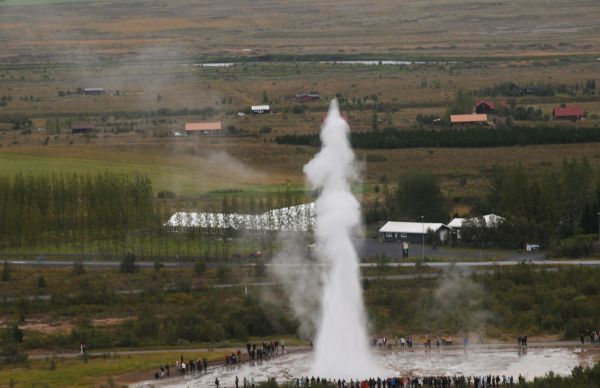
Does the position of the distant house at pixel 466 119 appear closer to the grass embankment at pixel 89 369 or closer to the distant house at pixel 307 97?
the distant house at pixel 307 97

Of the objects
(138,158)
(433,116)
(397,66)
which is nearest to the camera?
(138,158)

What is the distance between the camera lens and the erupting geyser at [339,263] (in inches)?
1745

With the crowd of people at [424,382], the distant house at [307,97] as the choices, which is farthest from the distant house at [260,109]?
the crowd of people at [424,382]

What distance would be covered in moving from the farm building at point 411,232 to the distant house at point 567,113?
43.4 meters

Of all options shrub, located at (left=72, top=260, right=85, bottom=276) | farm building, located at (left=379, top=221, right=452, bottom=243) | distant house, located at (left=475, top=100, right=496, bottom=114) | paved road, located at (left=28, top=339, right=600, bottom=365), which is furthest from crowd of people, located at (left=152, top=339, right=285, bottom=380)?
distant house, located at (left=475, top=100, right=496, bottom=114)

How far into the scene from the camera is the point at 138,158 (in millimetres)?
95375

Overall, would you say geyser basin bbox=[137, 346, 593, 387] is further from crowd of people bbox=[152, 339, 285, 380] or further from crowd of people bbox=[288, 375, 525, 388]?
crowd of people bbox=[288, 375, 525, 388]

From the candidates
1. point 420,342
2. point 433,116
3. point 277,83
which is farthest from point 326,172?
point 277,83

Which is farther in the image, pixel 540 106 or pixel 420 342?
pixel 540 106

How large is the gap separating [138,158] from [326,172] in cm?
5243

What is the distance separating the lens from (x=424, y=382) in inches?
1679

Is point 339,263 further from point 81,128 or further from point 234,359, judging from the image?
point 81,128

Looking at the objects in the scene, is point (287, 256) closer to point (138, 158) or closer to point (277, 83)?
point (138, 158)

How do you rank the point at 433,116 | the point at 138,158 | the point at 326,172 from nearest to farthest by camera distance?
the point at 326,172 < the point at 138,158 < the point at 433,116
